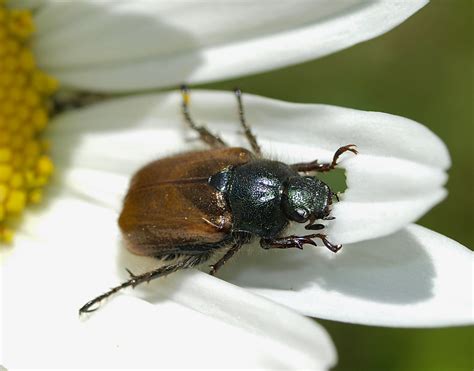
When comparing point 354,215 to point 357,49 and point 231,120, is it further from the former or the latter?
point 357,49

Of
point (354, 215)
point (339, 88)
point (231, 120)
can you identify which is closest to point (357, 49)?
point (339, 88)

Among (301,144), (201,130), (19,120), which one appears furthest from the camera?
(19,120)

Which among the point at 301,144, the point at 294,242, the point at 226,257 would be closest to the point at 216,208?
the point at 226,257

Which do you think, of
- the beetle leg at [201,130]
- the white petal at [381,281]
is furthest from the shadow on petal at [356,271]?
the beetle leg at [201,130]

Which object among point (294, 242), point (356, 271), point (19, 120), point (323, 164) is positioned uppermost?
point (19, 120)

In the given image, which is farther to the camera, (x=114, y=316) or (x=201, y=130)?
(x=201, y=130)

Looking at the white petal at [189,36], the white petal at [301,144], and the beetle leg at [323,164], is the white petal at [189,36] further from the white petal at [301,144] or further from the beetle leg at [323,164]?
the beetle leg at [323,164]

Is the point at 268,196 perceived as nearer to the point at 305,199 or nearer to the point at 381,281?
the point at 305,199
